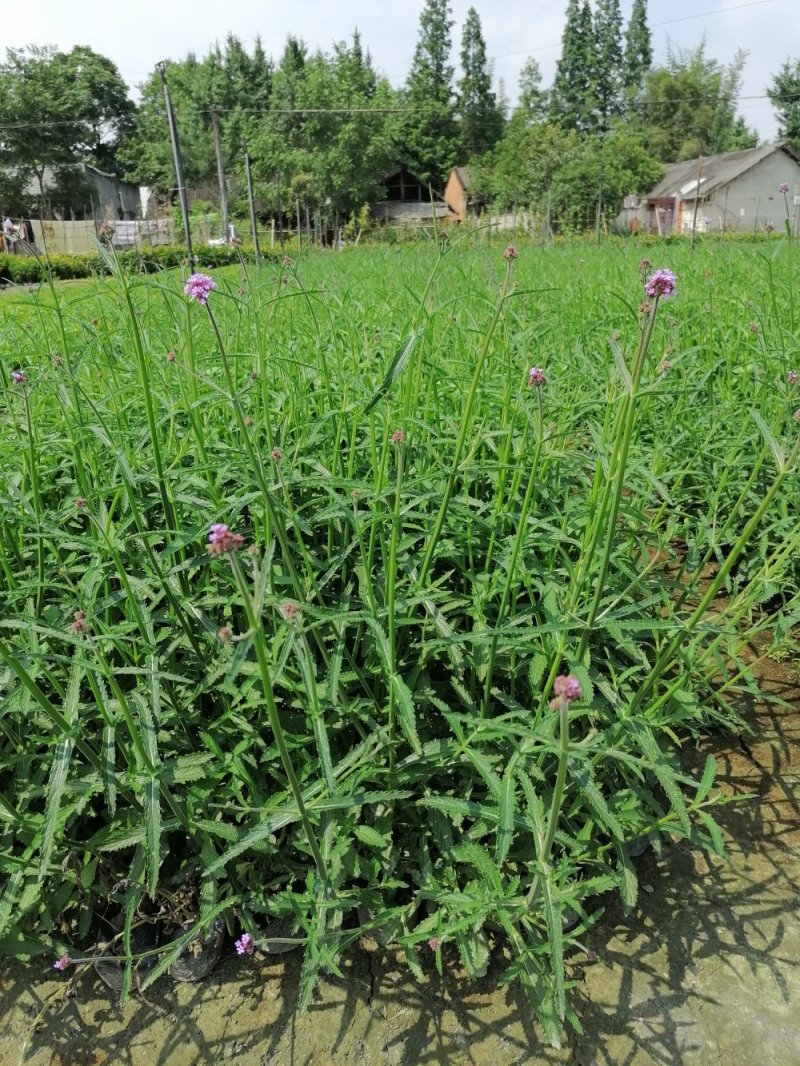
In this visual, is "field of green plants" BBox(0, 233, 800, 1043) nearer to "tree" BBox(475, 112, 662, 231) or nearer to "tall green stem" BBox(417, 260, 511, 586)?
"tall green stem" BBox(417, 260, 511, 586)

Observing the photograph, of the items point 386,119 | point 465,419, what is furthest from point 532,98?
point 465,419

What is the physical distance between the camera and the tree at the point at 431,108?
52031 mm

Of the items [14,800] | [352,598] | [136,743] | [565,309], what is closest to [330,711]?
[352,598]

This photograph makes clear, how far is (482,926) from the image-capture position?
5.03ft

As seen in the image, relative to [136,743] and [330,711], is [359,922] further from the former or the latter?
[136,743]

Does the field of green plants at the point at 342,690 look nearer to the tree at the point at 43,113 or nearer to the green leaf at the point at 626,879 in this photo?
the green leaf at the point at 626,879

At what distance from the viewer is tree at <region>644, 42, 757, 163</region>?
2126 inches

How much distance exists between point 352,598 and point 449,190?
53160 millimetres

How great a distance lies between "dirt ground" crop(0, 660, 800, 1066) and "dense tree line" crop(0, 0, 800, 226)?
68.7ft

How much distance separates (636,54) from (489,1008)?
7922 centimetres

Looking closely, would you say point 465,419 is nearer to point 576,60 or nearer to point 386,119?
point 386,119

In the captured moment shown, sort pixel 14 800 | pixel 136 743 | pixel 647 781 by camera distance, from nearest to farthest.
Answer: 1. pixel 136 743
2. pixel 14 800
3. pixel 647 781

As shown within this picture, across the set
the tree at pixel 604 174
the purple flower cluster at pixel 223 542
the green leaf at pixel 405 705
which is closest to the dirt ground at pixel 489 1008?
the green leaf at pixel 405 705

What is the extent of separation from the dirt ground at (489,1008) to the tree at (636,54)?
242 ft
